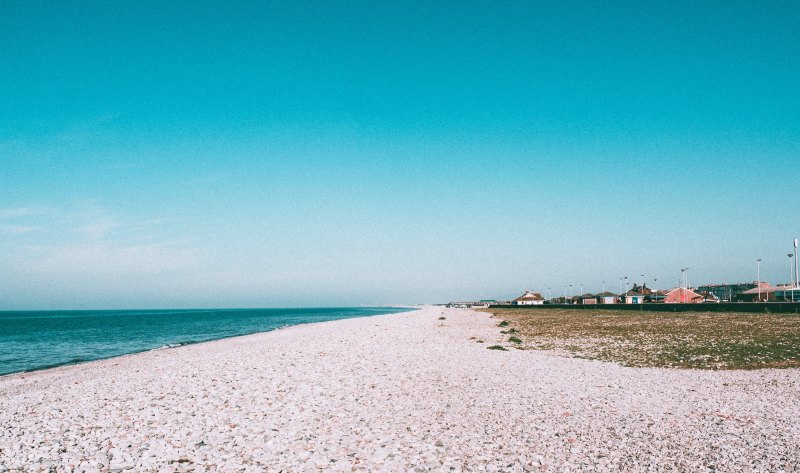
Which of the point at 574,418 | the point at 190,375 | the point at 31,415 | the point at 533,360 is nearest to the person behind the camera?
the point at 574,418

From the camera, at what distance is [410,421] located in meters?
11.8

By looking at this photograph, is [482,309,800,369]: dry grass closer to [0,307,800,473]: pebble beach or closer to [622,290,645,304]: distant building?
[0,307,800,473]: pebble beach

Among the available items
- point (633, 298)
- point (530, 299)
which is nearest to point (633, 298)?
point (633, 298)

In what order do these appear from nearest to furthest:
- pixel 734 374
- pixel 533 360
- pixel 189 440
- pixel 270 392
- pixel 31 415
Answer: pixel 189 440 → pixel 31 415 → pixel 270 392 → pixel 734 374 → pixel 533 360

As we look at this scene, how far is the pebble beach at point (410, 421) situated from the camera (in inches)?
361

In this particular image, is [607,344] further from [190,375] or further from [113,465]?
[113,465]

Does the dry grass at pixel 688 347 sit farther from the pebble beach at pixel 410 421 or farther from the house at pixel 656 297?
the house at pixel 656 297

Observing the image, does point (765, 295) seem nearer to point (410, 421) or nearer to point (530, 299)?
point (530, 299)

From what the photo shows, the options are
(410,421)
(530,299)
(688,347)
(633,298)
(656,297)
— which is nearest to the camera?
(410,421)

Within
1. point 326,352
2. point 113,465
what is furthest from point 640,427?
point 326,352

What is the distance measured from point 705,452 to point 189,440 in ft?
34.5

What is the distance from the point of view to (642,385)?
51.4 ft

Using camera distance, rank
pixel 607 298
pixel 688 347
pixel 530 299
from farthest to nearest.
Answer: pixel 530 299 < pixel 607 298 < pixel 688 347

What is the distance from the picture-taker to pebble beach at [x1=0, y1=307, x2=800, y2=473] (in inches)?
361
